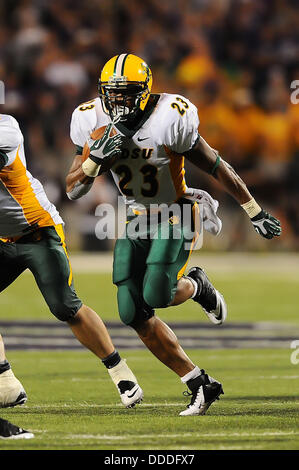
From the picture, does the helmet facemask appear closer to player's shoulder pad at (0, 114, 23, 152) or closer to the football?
the football

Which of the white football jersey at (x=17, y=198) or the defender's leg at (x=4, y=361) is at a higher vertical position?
the white football jersey at (x=17, y=198)

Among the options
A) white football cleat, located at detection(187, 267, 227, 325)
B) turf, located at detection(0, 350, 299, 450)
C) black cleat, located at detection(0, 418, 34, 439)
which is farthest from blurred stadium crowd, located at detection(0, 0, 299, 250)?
black cleat, located at detection(0, 418, 34, 439)

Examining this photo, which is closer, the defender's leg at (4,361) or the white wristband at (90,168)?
the white wristband at (90,168)

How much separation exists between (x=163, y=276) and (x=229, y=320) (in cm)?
379

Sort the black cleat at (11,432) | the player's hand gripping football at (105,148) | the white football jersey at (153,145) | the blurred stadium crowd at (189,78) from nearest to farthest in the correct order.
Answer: the black cleat at (11,432)
the player's hand gripping football at (105,148)
the white football jersey at (153,145)
the blurred stadium crowd at (189,78)

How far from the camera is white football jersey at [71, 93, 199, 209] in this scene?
466 centimetres

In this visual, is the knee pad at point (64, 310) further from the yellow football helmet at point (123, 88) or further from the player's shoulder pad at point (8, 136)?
the yellow football helmet at point (123, 88)

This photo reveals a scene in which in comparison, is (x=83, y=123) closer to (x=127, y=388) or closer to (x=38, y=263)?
(x=38, y=263)

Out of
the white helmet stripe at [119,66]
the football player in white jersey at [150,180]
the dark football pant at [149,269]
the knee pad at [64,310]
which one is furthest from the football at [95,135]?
the knee pad at [64,310]

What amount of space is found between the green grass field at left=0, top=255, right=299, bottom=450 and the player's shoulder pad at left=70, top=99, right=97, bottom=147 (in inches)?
46.7

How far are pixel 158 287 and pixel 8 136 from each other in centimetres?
90

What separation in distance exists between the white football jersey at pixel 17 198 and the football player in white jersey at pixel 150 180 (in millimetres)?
230

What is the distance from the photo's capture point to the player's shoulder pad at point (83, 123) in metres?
4.72
